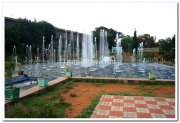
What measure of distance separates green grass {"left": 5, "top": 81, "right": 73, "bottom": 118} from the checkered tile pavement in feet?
3.23

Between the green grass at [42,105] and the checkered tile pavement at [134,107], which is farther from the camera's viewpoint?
the checkered tile pavement at [134,107]

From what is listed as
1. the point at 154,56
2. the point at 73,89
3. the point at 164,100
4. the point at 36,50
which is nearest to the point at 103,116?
the point at 164,100

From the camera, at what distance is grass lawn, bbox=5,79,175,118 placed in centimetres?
518

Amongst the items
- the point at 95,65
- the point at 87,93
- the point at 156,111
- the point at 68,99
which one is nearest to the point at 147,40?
the point at 95,65

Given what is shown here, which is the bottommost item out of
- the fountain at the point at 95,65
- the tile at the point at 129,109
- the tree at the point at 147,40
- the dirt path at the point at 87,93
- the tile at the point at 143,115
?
the tile at the point at 143,115

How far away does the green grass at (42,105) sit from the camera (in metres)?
5.07

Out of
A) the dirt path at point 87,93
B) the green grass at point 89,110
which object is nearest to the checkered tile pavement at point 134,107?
the green grass at point 89,110

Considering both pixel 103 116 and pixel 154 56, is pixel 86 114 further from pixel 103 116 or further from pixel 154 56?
pixel 154 56

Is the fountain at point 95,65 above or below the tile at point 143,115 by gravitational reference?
above

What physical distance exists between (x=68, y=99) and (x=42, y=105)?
1.07 m

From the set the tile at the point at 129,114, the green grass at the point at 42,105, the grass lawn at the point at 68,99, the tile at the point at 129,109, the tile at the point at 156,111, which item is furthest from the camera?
the tile at the point at 129,109

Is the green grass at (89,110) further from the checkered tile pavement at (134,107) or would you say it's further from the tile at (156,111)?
the tile at (156,111)

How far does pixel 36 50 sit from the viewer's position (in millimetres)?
39031

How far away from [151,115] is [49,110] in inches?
96.9
